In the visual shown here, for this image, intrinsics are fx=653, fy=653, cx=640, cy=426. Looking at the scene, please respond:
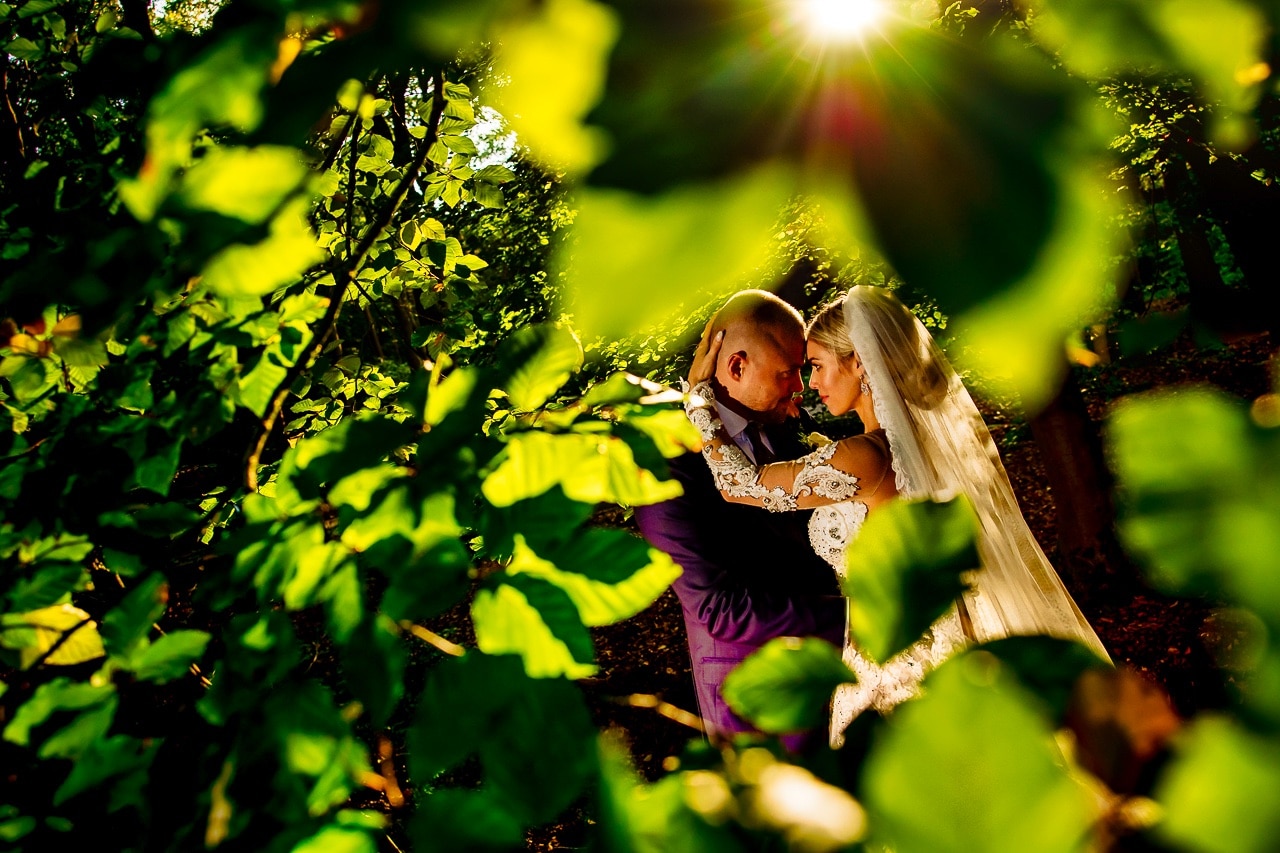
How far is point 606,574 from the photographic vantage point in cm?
76

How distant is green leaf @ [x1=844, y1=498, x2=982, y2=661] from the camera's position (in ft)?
1.89

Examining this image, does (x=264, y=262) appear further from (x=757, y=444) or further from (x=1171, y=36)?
(x=757, y=444)

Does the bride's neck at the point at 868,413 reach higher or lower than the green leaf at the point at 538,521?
higher

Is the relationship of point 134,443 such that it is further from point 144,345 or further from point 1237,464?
point 1237,464

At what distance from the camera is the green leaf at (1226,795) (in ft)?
1.03

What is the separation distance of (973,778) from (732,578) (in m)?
3.05

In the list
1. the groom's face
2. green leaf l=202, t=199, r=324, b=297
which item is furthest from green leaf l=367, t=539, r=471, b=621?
the groom's face

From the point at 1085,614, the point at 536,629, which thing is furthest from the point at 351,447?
the point at 1085,614

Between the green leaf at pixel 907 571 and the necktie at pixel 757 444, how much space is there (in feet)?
9.85

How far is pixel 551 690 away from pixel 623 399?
19.0 inches

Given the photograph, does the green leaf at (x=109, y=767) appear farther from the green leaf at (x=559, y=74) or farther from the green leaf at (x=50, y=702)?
the green leaf at (x=559, y=74)

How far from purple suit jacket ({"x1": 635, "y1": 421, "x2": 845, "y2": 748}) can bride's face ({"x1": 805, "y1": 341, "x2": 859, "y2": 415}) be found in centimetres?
43

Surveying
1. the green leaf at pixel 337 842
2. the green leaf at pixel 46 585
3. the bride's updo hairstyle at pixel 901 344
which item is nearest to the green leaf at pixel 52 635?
the green leaf at pixel 46 585

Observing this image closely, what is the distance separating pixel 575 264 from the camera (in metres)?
0.37
